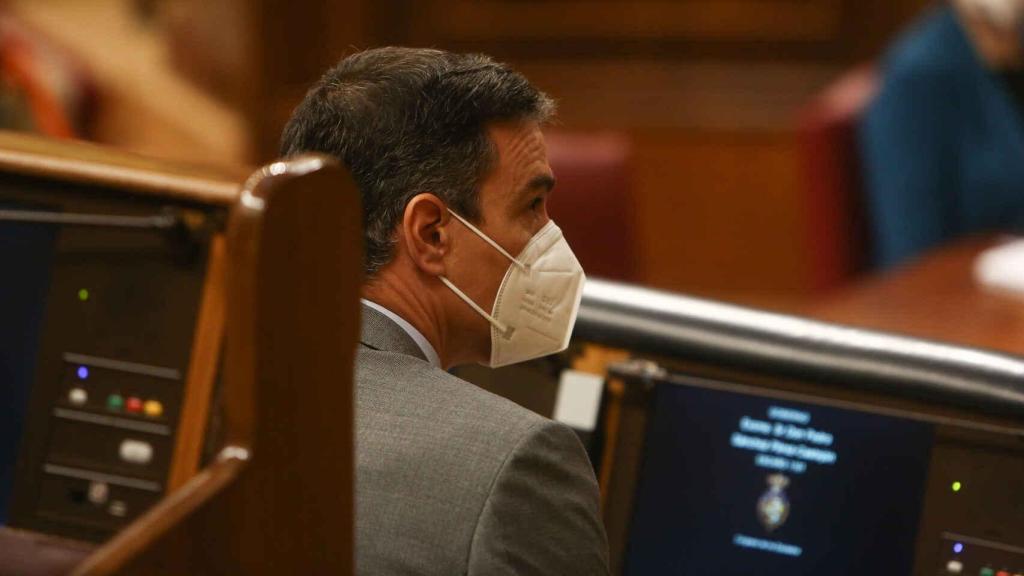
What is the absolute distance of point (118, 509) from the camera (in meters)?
0.90

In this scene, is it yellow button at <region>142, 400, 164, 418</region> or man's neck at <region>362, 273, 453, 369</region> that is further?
man's neck at <region>362, 273, 453, 369</region>

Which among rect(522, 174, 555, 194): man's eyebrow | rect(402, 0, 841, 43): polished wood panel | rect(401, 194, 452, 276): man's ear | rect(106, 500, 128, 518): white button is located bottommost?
rect(106, 500, 128, 518): white button

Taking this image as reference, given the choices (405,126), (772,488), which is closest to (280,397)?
(405,126)

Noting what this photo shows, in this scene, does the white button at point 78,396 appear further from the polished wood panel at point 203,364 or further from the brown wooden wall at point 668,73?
the brown wooden wall at point 668,73

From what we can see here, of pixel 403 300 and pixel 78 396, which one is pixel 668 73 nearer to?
pixel 403 300

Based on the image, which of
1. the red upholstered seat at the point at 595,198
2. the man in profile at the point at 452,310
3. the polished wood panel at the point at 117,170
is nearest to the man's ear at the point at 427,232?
the man in profile at the point at 452,310

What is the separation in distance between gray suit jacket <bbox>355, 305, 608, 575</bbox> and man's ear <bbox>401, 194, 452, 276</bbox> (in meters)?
0.19

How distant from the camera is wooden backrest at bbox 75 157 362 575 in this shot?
0.74m

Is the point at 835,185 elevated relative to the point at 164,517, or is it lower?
elevated

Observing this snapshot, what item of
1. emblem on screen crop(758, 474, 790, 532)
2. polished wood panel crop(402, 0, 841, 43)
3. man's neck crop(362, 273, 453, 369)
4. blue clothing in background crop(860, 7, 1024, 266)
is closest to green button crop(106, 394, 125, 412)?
man's neck crop(362, 273, 453, 369)

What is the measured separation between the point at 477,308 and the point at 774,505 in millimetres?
331

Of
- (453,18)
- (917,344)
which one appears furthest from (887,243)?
(917,344)

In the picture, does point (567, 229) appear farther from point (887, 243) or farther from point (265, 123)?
point (265, 123)

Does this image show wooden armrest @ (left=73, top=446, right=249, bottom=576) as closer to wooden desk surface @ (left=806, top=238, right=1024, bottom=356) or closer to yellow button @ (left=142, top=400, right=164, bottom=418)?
yellow button @ (left=142, top=400, right=164, bottom=418)
